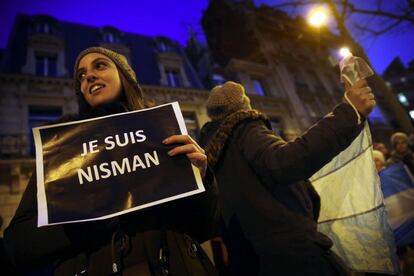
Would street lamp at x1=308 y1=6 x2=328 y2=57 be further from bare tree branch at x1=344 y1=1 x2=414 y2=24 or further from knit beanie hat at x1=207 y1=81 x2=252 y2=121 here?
knit beanie hat at x1=207 y1=81 x2=252 y2=121

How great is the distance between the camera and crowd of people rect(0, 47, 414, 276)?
97 centimetres

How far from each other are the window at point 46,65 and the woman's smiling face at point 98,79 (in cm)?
1236

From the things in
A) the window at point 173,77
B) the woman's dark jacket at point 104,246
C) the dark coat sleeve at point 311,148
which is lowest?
the woman's dark jacket at point 104,246

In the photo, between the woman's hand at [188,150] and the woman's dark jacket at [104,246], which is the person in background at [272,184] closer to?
the woman's hand at [188,150]

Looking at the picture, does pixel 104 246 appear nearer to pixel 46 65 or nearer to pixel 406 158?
pixel 406 158

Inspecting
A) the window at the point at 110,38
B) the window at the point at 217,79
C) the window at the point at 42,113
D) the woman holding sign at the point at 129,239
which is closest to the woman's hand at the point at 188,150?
the woman holding sign at the point at 129,239

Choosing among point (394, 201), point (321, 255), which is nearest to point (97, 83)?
point (321, 255)

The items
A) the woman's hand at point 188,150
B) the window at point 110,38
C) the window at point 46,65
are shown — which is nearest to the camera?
the woman's hand at point 188,150

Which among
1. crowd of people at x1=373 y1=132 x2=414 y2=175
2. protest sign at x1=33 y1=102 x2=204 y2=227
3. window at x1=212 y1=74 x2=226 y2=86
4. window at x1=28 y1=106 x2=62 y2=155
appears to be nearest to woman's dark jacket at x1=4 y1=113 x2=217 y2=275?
protest sign at x1=33 y1=102 x2=204 y2=227

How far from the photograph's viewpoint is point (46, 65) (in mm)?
12078

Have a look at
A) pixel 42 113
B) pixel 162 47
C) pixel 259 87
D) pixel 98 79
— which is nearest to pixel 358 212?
pixel 98 79

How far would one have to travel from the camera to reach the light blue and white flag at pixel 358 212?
182 cm

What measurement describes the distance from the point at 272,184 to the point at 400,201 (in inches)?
111

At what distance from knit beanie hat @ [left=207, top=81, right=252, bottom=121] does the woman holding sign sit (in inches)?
32.0
